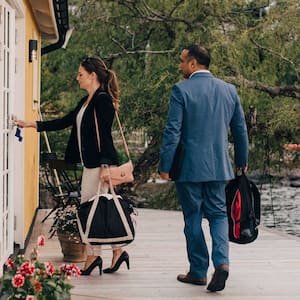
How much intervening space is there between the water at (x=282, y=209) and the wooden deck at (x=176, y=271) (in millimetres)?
5333

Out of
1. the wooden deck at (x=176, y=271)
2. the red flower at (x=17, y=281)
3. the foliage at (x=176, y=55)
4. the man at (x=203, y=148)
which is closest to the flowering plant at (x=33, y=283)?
the red flower at (x=17, y=281)

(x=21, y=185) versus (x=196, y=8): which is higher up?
(x=196, y=8)

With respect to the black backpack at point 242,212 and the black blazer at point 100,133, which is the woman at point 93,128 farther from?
the black backpack at point 242,212

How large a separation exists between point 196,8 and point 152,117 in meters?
1.74

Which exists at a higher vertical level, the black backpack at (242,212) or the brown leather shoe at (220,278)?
the black backpack at (242,212)

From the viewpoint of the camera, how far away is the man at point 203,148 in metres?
4.60

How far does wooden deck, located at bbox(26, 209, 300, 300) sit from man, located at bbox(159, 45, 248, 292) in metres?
0.27

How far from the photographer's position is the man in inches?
181

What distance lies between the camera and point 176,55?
11.5 metres

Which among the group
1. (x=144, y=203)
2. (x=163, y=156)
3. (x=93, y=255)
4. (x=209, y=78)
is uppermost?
(x=209, y=78)

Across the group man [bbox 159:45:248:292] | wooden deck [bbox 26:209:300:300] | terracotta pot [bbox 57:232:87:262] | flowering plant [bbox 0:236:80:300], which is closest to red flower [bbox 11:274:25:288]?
flowering plant [bbox 0:236:80:300]

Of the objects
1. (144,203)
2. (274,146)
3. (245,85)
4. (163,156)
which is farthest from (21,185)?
(144,203)

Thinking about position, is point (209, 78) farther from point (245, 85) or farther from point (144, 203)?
point (144, 203)

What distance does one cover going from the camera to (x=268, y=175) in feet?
41.2
